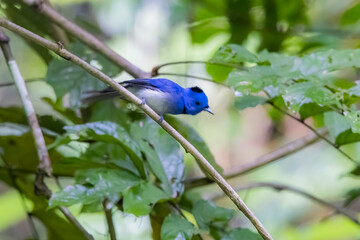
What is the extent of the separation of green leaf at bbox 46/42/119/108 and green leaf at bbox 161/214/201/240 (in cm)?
83

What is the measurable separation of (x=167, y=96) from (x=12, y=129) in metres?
0.71

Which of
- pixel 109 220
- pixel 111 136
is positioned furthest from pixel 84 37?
pixel 109 220

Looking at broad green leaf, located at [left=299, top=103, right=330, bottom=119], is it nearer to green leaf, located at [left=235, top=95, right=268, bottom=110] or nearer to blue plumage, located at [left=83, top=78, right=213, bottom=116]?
green leaf, located at [left=235, top=95, right=268, bottom=110]

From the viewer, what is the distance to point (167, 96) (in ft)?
6.82

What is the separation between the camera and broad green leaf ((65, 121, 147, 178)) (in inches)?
71.9

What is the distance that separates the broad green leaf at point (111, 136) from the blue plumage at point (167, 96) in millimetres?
225

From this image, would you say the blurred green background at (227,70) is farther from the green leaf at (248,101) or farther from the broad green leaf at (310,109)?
the broad green leaf at (310,109)

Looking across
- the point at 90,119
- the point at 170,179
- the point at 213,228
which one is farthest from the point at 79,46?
the point at 213,228

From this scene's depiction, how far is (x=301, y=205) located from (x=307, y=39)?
97.2 inches

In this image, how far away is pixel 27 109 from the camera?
2002mm

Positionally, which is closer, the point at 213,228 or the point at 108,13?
the point at 213,228

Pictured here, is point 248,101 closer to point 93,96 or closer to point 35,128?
point 93,96

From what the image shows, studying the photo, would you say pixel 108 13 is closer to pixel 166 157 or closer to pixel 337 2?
pixel 337 2

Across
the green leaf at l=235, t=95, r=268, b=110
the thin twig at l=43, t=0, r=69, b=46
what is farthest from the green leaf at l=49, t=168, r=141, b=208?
the thin twig at l=43, t=0, r=69, b=46
